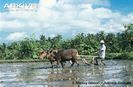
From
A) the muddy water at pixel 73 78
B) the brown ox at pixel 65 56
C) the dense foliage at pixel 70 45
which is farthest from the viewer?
the dense foliage at pixel 70 45

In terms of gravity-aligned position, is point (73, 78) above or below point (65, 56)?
below

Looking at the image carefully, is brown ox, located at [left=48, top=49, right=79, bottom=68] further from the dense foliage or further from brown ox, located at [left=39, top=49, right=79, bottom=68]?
the dense foliage

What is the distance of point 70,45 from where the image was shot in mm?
55938

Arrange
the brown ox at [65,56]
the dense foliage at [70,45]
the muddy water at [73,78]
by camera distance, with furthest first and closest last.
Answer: the dense foliage at [70,45], the brown ox at [65,56], the muddy water at [73,78]

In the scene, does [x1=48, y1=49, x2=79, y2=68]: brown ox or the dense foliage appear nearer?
[x1=48, y1=49, x2=79, y2=68]: brown ox

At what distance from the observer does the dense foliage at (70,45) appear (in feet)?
171

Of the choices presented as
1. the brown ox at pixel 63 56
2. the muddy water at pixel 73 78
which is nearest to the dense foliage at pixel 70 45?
the brown ox at pixel 63 56

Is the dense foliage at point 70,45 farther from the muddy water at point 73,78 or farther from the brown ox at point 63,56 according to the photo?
the muddy water at point 73,78

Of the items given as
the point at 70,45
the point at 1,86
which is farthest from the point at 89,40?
the point at 1,86

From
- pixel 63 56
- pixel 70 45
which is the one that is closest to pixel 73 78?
pixel 63 56

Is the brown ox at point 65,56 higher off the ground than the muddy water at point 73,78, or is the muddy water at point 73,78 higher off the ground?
the brown ox at point 65,56

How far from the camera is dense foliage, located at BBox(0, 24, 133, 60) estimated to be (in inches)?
2051

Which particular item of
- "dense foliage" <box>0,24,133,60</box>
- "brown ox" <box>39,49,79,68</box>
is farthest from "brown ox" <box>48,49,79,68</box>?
"dense foliage" <box>0,24,133,60</box>

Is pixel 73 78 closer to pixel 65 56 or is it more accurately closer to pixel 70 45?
pixel 65 56
